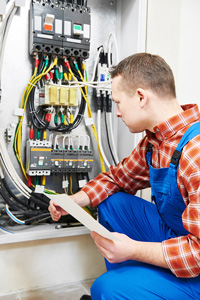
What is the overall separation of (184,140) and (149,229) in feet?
1.49

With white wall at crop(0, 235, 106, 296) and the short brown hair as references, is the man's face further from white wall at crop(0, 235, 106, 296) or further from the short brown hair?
white wall at crop(0, 235, 106, 296)

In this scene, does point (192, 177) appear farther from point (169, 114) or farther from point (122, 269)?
point (122, 269)

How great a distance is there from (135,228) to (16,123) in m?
0.95

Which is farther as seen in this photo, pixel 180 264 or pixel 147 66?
pixel 147 66

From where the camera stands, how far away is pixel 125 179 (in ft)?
4.63

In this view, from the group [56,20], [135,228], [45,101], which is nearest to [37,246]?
[135,228]

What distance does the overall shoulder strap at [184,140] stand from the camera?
102 centimetres

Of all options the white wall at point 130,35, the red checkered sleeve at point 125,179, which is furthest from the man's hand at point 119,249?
the white wall at point 130,35

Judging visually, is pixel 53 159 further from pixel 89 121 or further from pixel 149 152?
pixel 149 152

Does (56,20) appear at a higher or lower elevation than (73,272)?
higher

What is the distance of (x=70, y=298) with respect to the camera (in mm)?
1487

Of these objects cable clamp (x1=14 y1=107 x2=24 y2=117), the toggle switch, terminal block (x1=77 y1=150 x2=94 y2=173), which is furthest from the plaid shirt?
Result: the toggle switch

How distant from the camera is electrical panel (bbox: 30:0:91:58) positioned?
5.73 ft

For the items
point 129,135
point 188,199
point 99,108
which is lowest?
point 188,199
